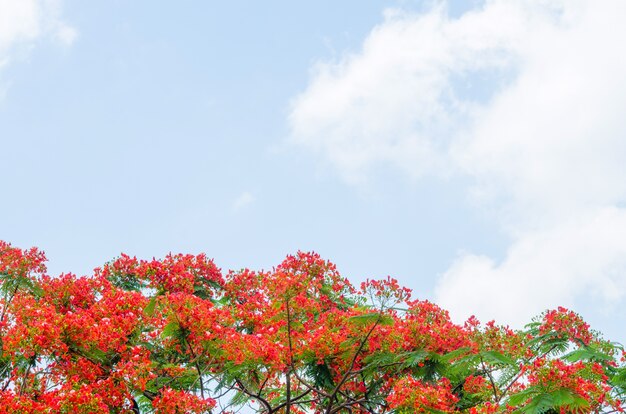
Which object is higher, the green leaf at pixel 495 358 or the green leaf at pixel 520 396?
the green leaf at pixel 495 358

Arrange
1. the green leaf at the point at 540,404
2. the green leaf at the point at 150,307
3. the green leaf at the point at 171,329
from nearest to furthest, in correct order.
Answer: the green leaf at the point at 540,404, the green leaf at the point at 171,329, the green leaf at the point at 150,307

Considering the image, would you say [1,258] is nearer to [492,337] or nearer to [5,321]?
[5,321]

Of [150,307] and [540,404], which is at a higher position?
[150,307]

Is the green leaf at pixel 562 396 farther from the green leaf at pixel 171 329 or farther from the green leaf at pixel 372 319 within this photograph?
the green leaf at pixel 171 329

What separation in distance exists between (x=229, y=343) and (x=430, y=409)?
3.26 metres

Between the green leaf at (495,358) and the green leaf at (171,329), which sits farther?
the green leaf at (171,329)

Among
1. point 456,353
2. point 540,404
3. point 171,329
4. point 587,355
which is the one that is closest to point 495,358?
point 456,353

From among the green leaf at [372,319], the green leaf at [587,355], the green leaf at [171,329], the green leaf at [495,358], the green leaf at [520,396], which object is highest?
the green leaf at [587,355]

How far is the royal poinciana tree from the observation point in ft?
33.9

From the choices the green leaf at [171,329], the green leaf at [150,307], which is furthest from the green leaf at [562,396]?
the green leaf at [150,307]

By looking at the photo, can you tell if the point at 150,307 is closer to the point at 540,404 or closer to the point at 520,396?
the point at 520,396

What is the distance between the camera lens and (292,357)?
36.3 feet

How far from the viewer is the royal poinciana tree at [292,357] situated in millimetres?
10336

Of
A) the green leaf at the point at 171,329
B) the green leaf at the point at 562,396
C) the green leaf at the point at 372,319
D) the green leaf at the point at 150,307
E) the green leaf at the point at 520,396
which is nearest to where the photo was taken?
the green leaf at the point at 562,396
